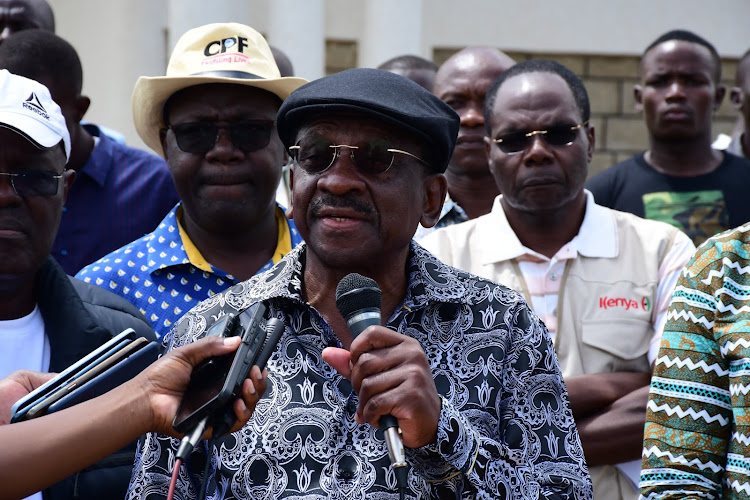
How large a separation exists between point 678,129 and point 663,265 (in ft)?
5.63

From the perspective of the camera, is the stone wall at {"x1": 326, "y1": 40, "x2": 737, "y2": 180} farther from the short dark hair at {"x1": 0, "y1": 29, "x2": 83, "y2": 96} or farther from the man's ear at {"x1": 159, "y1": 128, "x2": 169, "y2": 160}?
the man's ear at {"x1": 159, "y1": 128, "x2": 169, "y2": 160}

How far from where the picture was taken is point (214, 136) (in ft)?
14.0

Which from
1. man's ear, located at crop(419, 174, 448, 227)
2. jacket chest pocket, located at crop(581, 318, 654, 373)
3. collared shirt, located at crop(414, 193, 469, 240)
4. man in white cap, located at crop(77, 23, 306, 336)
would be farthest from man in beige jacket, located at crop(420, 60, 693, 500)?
man's ear, located at crop(419, 174, 448, 227)

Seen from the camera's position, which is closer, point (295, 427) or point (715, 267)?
point (295, 427)

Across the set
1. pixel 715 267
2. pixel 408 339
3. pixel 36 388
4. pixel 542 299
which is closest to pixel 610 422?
pixel 542 299

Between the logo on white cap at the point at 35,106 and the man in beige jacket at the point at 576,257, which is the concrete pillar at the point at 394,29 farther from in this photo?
the logo on white cap at the point at 35,106

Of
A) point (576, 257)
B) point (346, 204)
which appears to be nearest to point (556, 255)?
point (576, 257)

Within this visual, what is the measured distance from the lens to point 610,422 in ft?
13.2

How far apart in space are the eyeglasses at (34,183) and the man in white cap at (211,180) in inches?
28.7

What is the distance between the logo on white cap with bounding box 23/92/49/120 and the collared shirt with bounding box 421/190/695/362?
167cm

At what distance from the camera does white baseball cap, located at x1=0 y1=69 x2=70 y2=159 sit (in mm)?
3346

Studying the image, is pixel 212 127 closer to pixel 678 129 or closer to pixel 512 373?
pixel 512 373

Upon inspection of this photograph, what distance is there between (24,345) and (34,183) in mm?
504

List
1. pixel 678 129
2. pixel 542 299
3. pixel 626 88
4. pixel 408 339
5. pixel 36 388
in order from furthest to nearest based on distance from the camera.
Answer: pixel 626 88 < pixel 678 129 < pixel 542 299 < pixel 36 388 < pixel 408 339
